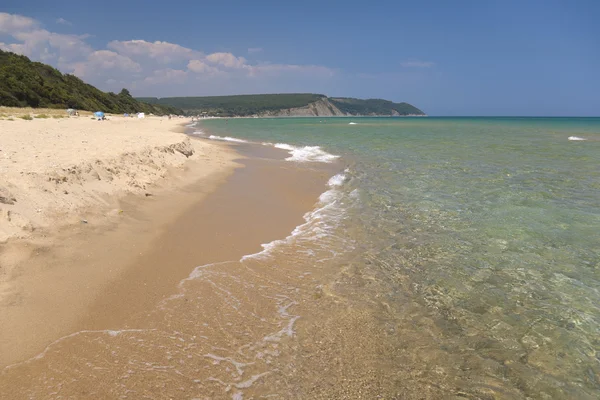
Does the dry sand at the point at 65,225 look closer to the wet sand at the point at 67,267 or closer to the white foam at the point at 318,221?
the wet sand at the point at 67,267

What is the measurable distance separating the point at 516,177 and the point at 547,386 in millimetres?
13294

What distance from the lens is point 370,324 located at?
4.56 metres

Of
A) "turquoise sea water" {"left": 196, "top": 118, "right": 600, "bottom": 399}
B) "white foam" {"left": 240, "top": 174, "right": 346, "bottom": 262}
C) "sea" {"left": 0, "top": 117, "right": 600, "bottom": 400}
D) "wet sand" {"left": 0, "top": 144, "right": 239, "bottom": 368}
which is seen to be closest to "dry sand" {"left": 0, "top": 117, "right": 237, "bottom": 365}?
"wet sand" {"left": 0, "top": 144, "right": 239, "bottom": 368}

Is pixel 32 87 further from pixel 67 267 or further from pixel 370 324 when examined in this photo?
pixel 370 324

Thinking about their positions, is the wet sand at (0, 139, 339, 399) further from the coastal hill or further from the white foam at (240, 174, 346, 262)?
the coastal hill

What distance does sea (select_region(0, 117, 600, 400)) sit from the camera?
3.47 meters

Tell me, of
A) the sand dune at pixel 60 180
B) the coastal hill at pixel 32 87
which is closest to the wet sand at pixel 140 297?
the sand dune at pixel 60 180

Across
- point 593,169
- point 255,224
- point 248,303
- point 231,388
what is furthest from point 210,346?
point 593,169

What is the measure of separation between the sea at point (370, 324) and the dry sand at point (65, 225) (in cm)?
85

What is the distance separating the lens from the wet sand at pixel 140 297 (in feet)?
11.1

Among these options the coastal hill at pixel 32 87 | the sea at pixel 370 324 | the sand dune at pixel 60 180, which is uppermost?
the coastal hill at pixel 32 87

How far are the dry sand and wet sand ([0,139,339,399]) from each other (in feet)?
0.11

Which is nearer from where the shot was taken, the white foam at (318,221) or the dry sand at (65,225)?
the dry sand at (65,225)

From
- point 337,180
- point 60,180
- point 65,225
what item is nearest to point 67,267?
point 65,225
